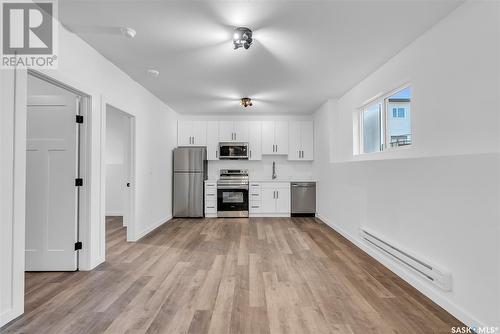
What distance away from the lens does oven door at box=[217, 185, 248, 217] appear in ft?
18.9

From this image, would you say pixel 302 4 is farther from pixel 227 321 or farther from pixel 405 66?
pixel 227 321

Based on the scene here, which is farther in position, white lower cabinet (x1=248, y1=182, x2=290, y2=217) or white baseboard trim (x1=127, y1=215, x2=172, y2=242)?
white lower cabinet (x1=248, y1=182, x2=290, y2=217)

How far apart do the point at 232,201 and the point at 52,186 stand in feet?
11.8

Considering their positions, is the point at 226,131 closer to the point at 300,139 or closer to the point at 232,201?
the point at 232,201

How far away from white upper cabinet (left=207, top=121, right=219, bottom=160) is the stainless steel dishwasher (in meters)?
2.10

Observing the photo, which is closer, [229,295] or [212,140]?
[229,295]

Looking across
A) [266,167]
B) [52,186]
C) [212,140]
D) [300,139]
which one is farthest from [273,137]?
[52,186]

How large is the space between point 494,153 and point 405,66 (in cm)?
147

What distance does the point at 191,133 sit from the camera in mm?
6086

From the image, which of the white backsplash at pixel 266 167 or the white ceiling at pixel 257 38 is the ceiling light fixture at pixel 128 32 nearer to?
the white ceiling at pixel 257 38

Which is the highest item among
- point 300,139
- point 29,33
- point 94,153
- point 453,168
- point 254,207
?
point 29,33

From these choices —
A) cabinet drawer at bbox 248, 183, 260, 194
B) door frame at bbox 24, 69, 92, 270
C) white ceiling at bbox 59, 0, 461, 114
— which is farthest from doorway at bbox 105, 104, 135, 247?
door frame at bbox 24, 69, 92, 270

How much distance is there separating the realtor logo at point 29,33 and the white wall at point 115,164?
12.4ft

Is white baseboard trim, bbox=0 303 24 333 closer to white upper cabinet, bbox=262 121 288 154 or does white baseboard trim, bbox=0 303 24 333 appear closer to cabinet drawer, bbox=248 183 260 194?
cabinet drawer, bbox=248 183 260 194
